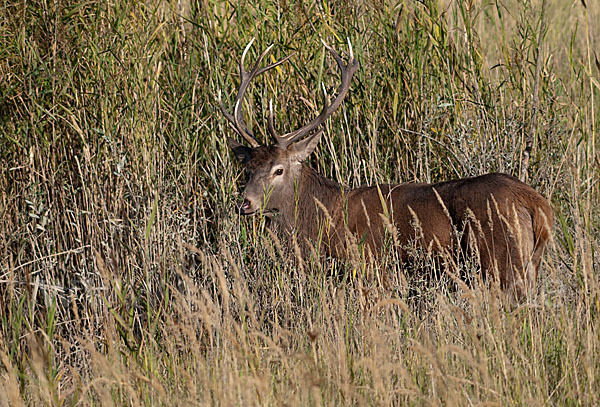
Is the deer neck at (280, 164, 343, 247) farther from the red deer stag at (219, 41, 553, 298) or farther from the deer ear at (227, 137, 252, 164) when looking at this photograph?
the deer ear at (227, 137, 252, 164)

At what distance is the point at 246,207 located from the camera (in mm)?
4875

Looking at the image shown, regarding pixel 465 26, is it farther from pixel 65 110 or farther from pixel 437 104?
pixel 65 110

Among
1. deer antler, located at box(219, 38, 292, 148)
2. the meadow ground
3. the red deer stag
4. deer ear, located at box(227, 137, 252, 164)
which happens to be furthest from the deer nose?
Result: deer antler, located at box(219, 38, 292, 148)

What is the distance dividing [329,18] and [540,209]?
210 cm

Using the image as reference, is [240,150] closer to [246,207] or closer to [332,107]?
[246,207]

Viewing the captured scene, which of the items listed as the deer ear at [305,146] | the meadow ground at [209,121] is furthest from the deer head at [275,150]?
the meadow ground at [209,121]

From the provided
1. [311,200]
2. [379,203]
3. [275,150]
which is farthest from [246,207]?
[379,203]

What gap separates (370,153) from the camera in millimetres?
5301

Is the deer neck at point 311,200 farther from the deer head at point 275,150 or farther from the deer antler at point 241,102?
the deer antler at point 241,102

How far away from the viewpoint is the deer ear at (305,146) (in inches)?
207

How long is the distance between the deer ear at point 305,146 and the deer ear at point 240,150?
0.94 ft

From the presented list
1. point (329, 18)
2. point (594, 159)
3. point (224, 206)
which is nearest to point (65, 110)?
point (224, 206)

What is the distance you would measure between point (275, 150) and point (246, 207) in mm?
530

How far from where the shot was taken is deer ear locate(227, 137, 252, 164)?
525 centimetres
